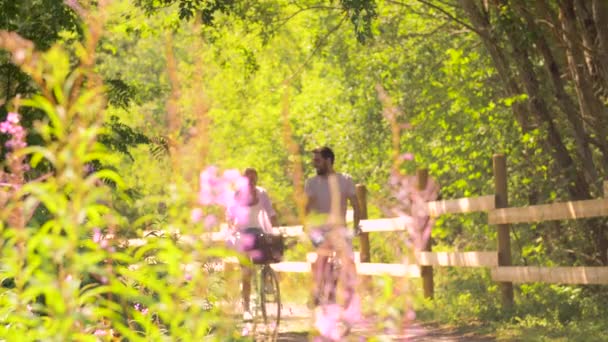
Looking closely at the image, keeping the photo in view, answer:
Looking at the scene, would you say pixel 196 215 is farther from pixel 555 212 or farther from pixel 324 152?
pixel 555 212

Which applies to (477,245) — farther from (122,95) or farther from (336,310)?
(336,310)

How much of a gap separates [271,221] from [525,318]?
9.40 ft

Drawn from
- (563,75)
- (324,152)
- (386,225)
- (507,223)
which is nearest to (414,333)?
(507,223)

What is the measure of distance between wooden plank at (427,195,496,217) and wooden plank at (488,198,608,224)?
0.24 m

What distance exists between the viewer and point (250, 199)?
1409 cm

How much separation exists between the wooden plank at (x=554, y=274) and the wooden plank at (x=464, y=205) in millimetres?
726

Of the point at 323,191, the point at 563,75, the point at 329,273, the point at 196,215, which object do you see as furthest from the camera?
the point at 563,75

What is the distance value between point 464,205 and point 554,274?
2.41 meters

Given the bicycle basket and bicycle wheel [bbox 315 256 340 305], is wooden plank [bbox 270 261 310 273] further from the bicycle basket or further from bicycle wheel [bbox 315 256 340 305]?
bicycle wheel [bbox 315 256 340 305]

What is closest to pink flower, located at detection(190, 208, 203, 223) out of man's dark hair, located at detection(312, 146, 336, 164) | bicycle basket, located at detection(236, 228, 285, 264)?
man's dark hair, located at detection(312, 146, 336, 164)

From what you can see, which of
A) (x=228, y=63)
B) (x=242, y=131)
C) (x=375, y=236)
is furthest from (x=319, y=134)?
(x=228, y=63)

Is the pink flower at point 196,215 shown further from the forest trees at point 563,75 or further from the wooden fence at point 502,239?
the forest trees at point 563,75

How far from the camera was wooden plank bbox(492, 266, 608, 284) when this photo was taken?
12.2m

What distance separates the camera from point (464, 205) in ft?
49.6
